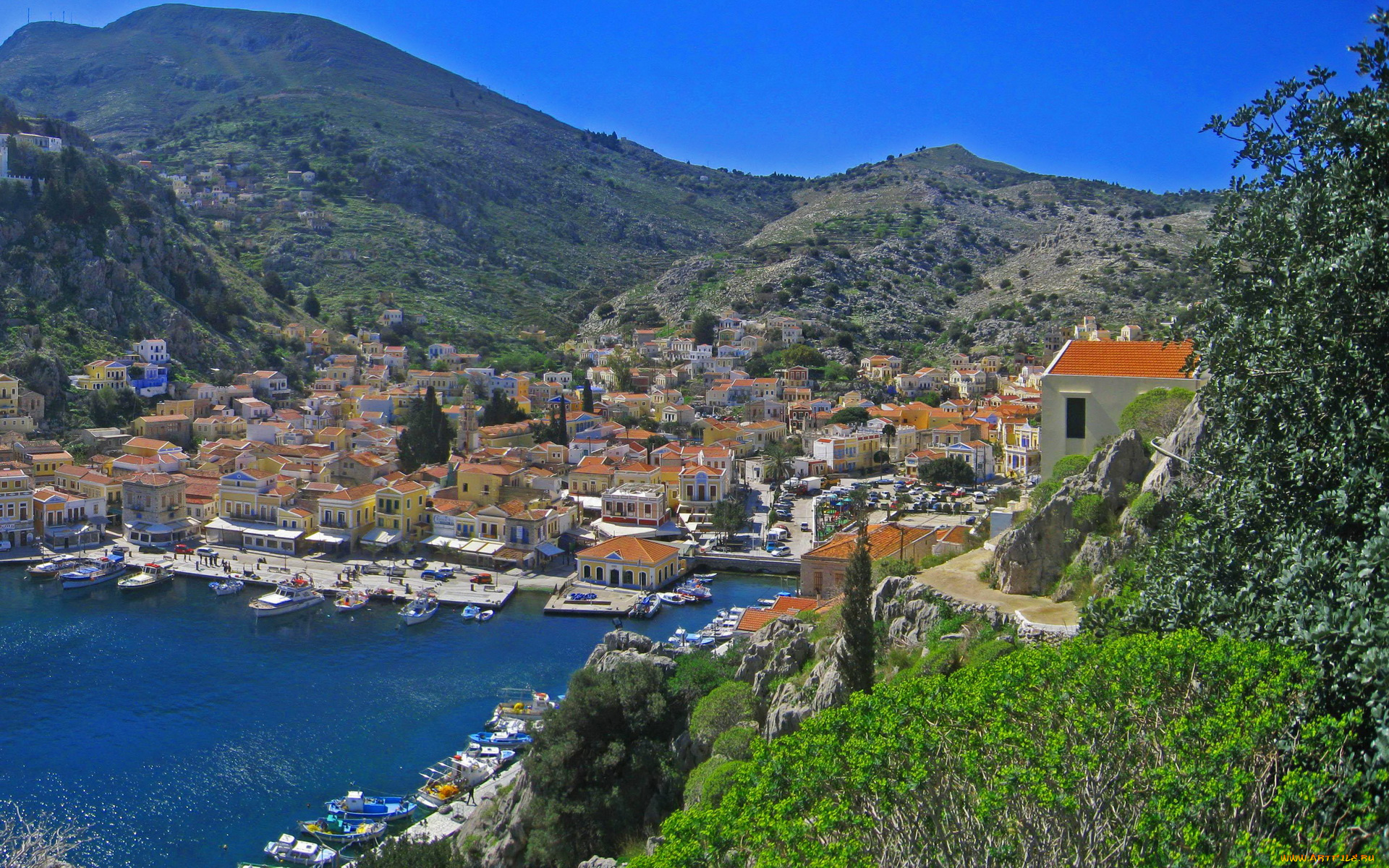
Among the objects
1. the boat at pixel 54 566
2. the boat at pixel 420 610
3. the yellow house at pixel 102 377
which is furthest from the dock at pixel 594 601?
the yellow house at pixel 102 377

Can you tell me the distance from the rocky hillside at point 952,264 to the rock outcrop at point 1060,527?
57.1m

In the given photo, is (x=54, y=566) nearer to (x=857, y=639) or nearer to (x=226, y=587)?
(x=226, y=587)

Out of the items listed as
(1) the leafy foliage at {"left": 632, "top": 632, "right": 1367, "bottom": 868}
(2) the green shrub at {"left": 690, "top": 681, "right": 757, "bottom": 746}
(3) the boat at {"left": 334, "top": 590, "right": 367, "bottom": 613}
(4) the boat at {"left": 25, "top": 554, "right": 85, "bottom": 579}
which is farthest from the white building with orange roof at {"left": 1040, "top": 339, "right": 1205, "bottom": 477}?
(4) the boat at {"left": 25, "top": 554, "right": 85, "bottom": 579}

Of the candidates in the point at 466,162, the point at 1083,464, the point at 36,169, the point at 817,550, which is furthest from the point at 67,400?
the point at 466,162

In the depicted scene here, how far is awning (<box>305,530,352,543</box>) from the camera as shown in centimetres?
3622

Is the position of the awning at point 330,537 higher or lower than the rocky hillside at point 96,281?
lower

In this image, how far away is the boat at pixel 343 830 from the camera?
55.8 feet

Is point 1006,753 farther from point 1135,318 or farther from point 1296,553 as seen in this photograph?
point 1135,318

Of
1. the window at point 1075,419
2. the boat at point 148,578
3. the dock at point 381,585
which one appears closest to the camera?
the window at point 1075,419

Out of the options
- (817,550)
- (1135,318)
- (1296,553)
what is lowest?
(817,550)

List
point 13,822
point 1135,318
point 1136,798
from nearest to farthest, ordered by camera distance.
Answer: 1. point 1136,798
2. point 13,822
3. point 1135,318

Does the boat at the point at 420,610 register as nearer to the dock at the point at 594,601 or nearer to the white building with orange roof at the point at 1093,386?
the dock at the point at 594,601

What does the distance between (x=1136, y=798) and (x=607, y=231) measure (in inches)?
4448

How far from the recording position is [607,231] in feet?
378
